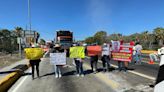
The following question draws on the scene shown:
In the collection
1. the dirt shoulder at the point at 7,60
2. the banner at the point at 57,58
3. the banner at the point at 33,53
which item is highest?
the banner at the point at 33,53

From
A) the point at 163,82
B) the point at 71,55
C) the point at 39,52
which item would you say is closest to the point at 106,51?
the point at 71,55

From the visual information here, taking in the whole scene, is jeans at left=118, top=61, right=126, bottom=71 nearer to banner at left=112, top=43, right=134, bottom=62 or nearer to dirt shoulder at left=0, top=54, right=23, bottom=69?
banner at left=112, top=43, right=134, bottom=62

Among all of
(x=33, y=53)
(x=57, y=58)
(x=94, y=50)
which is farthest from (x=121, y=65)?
(x=33, y=53)

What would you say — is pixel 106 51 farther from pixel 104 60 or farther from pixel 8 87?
pixel 8 87

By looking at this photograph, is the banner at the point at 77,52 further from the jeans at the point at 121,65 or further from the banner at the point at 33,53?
the jeans at the point at 121,65

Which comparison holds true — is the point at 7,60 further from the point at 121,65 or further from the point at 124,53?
the point at 124,53

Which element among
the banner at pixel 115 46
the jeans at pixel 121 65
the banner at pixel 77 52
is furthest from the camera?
the jeans at pixel 121 65

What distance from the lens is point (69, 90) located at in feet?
35.8

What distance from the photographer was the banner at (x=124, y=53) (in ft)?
56.1

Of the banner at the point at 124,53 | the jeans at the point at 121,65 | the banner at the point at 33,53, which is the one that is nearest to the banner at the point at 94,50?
the banner at the point at 124,53

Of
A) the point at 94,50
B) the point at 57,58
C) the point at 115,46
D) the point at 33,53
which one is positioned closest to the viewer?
the point at 33,53

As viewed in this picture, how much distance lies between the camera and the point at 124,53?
17219mm

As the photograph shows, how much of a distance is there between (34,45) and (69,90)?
17.6 ft

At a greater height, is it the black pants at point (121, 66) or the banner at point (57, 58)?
the banner at point (57, 58)
